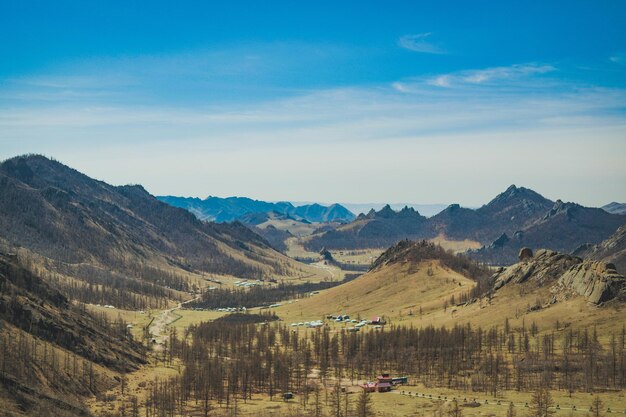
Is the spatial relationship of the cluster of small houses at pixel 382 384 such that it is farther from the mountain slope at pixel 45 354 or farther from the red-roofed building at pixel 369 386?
the mountain slope at pixel 45 354

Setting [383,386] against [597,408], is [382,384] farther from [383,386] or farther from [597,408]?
[597,408]

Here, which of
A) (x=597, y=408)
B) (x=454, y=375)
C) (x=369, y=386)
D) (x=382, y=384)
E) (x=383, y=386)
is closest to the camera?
(x=597, y=408)

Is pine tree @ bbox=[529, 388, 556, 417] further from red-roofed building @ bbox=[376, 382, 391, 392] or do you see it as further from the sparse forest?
red-roofed building @ bbox=[376, 382, 391, 392]

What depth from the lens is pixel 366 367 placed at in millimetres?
197750

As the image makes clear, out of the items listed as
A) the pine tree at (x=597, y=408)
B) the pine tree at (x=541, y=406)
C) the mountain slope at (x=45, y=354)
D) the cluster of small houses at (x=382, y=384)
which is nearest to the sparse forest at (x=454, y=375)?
the pine tree at (x=541, y=406)

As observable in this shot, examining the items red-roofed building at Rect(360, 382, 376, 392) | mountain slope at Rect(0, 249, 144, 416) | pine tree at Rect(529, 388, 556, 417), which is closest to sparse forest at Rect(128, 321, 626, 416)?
pine tree at Rect(529, 388, 556, 417)

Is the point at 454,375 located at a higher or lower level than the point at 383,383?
higher

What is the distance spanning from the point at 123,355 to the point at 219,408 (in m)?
56.1

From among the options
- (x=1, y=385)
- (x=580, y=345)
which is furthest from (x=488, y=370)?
(x=1, y=385)

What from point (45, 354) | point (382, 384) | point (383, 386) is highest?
point (45, 354)

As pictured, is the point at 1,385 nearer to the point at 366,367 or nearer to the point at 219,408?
the point at 219,408

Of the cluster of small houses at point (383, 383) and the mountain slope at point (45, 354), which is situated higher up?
the mountain slope at point (45, 354)

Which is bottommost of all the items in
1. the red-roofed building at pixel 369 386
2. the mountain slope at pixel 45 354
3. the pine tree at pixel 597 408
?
the red-roofed building at pixel 369 386

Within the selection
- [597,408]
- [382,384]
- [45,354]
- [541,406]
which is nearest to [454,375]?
[382,384]
